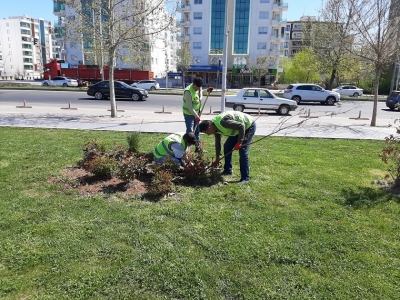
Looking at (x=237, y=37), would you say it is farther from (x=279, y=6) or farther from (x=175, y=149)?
(x=175, y=149)

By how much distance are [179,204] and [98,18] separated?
1079 centimetres

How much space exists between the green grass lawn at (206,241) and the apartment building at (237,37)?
166 feet

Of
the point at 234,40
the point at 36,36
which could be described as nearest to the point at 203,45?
the point at 234,40

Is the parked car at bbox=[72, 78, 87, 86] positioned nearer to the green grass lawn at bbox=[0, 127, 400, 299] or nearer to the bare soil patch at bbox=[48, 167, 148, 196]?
the green grass lawn at bbox=[0, 127, 400, 299]

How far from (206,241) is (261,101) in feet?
46.6

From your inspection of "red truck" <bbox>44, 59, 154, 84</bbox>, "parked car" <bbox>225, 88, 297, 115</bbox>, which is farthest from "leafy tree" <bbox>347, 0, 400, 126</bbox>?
"red truck" <bbox>44, 59, 154, 84</bbox>

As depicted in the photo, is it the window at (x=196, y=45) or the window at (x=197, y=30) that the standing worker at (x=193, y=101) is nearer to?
the window at (x=196, y=45)

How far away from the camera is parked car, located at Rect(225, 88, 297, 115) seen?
16.7m

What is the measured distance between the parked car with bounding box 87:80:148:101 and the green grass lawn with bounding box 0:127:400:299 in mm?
17495

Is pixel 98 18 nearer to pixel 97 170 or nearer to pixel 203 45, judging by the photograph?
pixel 97 170

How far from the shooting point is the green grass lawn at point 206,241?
2.72 meters

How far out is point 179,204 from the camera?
4.28 metres

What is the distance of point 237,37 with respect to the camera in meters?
A: 54.9

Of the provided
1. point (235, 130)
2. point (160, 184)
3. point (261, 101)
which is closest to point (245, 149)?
point (235, 130)
